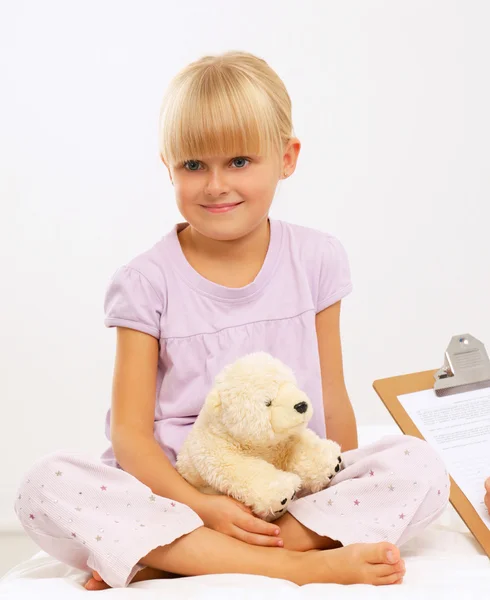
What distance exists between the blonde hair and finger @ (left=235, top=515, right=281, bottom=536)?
56 cm

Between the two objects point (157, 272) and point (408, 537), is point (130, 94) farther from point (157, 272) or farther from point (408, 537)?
point (408, 537)

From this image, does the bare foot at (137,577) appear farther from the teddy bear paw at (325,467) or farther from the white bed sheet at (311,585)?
the teddy bear paw at (325,467)

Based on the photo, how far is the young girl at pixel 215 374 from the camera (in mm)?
1318

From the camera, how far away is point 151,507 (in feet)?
4.44

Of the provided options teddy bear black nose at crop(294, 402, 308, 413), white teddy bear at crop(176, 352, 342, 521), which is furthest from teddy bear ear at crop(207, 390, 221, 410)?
teddy bear black nose at crop(294, 402, 308, 413)

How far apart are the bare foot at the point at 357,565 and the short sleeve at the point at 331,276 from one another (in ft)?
1.70

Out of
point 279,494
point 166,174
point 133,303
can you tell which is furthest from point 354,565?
point 166,174

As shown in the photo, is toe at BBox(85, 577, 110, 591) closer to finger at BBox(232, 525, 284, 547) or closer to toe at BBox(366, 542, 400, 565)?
finger at BBox(232, 525, 284, 547)

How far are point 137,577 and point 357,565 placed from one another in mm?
317

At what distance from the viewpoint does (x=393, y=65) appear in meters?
2.58

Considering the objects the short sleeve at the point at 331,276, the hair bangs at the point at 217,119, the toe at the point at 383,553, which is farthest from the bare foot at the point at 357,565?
the hair bangs at the point at 217,119

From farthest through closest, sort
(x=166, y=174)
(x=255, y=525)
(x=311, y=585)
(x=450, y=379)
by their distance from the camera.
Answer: (x=166, y=174) → (x=450, y=379) → (x=255, y=525) → (x=311, y=585)

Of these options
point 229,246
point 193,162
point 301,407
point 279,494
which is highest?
point 193,162

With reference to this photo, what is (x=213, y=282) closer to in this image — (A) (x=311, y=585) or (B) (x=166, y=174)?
(A) (x=311, y=585)
